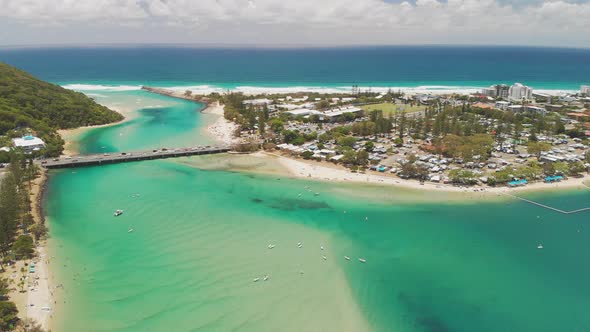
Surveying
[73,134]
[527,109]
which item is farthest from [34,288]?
[527,109]

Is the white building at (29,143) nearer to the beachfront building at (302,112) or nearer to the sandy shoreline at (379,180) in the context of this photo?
the sandy shoreline at (379,180)

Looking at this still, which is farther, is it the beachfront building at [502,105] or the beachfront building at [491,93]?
the beachfront building at [491,93]

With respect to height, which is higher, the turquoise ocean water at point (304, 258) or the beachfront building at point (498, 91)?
the beachfront building at point (498, 91)

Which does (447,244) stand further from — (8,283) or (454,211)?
(8,283)

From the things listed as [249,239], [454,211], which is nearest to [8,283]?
[249,239]

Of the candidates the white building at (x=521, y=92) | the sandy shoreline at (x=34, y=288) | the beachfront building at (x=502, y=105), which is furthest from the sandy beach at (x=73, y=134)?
the white building at (x=521, y=92)

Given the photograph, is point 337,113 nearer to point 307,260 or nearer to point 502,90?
point 307,260

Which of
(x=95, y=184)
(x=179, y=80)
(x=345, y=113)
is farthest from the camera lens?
(x=179, y=80)
